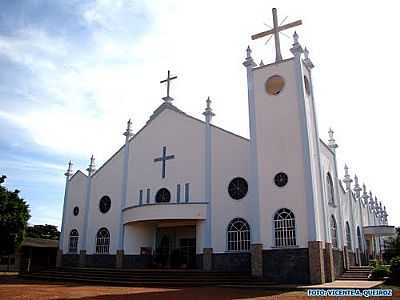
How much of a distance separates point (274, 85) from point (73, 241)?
1830 centimetres

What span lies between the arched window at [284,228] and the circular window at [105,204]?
41.1 ft

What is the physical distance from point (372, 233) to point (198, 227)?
52.5 ft

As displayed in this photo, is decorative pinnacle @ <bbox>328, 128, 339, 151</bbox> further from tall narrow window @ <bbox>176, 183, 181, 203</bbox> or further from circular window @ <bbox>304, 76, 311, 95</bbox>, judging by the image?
tall narrow window @ <bbox>176, 183, 181, 203</bbox>

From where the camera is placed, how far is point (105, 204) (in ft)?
86.7

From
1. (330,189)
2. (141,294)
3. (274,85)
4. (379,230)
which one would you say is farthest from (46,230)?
(141,294)

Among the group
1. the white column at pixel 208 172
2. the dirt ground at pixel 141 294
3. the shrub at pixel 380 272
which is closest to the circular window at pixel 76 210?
the white column at pixel 208 172

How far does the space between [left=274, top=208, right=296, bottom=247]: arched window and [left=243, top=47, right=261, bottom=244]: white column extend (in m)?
0.92

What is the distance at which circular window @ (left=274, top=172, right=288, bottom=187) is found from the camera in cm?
1883

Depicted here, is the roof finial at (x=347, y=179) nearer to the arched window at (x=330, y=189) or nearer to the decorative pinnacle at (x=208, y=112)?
the arched window at (x=330, y=189)

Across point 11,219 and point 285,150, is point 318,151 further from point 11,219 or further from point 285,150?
point 11,219

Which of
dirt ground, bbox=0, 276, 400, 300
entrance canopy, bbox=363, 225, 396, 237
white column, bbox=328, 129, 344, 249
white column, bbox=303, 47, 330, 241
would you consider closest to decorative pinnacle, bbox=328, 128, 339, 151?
white column, bbox=328, 129, 344, 249

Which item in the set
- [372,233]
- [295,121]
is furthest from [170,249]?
[372,233]

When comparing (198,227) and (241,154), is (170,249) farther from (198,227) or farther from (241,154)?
(241,154)

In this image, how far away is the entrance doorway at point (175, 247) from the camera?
888 inches
